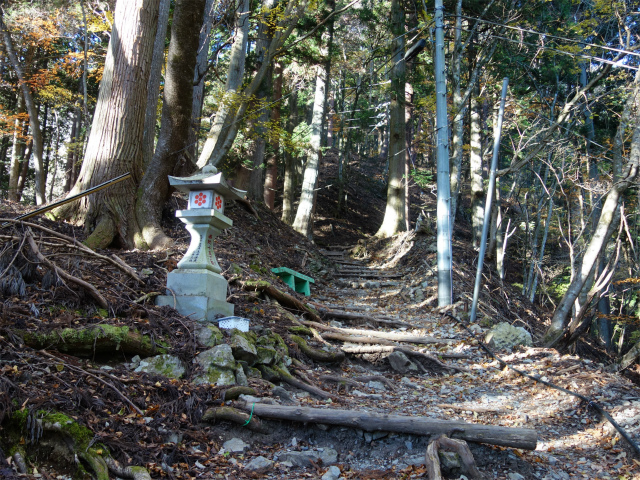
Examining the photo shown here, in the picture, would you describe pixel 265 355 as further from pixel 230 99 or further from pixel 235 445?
pixel 230 99

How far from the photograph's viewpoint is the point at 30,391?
3.01 meters

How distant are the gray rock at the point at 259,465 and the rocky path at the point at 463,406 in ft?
0.08

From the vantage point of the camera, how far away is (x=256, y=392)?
14.0 feet

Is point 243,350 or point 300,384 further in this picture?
point 300,384

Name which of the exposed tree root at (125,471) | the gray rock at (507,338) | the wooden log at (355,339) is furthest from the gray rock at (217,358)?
the gray rock at (507,338)

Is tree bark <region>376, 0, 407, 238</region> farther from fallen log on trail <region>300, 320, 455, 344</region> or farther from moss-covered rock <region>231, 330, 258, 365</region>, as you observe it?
moss-covered rock <region>231, 330, 258, 365</region>

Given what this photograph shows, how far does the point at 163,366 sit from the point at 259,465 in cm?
137

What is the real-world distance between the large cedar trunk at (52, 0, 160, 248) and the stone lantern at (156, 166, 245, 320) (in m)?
2.10

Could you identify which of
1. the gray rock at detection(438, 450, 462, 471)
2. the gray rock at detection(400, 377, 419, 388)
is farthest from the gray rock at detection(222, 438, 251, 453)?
the gray rock at detection(400, 377, 419, 388)

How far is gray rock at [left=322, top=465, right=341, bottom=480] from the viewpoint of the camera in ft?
11.2

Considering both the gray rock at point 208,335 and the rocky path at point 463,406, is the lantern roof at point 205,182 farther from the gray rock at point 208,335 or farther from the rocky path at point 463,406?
the rocky path at point 463,406

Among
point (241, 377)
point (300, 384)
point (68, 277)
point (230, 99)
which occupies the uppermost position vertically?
point (230, 99)

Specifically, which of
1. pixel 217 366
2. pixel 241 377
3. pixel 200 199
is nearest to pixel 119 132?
pixel 200 199

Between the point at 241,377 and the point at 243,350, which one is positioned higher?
the point at 243,350
